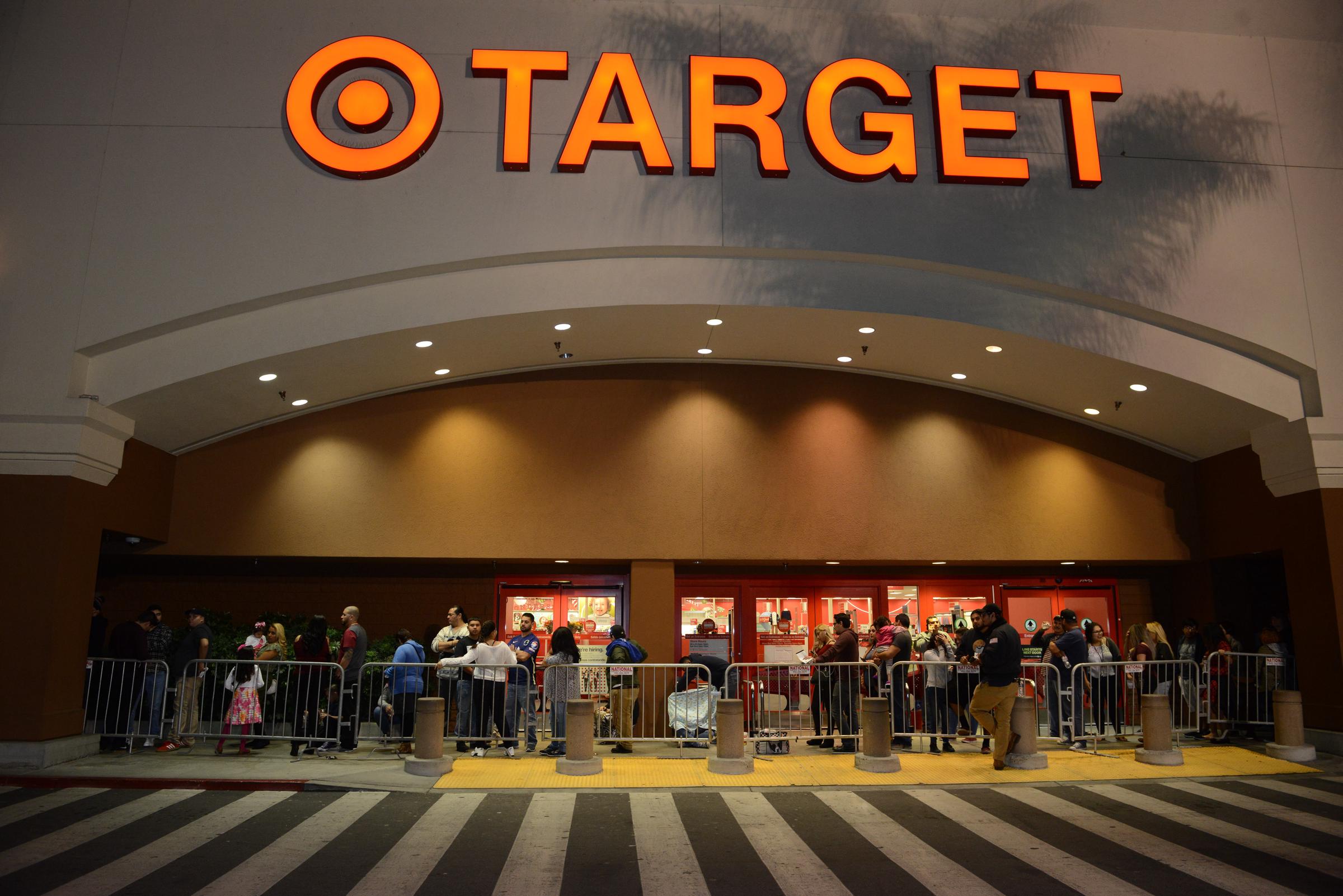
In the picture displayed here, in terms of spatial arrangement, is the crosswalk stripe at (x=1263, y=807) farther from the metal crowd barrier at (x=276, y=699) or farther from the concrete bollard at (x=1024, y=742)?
the metal crowd barrier at (x=276, y=699)

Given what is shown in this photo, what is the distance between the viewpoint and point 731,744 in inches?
464

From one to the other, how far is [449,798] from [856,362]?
10.4 m

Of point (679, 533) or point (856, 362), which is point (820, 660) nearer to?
point (679, 533)

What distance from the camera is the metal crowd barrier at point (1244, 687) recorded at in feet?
47.2

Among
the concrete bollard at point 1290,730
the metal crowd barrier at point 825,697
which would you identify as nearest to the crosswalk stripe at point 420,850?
the metal crowd barrier at point 825,697

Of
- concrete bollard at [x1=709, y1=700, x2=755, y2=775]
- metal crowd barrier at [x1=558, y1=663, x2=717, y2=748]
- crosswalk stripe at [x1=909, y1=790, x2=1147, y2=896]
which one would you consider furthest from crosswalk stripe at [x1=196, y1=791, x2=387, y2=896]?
crosswalk stripe at [x1=909, y1=790, x2=1147, y2=896]

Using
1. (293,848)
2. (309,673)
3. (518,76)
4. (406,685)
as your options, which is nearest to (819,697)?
(406,685)

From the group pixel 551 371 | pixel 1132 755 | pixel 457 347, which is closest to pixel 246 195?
pixel 457 347

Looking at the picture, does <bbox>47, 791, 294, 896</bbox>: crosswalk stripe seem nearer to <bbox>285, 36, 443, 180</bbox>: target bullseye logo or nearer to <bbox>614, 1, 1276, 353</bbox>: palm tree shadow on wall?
<bbox>285, 36, 443, 180</bbox>: target bullseye logo

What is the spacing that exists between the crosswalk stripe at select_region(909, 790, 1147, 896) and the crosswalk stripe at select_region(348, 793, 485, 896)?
4862 mm

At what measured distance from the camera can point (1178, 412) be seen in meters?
16.1

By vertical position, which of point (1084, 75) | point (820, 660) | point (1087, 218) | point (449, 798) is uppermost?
point (1084, 75)

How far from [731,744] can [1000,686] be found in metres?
3.44

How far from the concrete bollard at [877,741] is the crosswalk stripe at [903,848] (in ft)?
3.30
